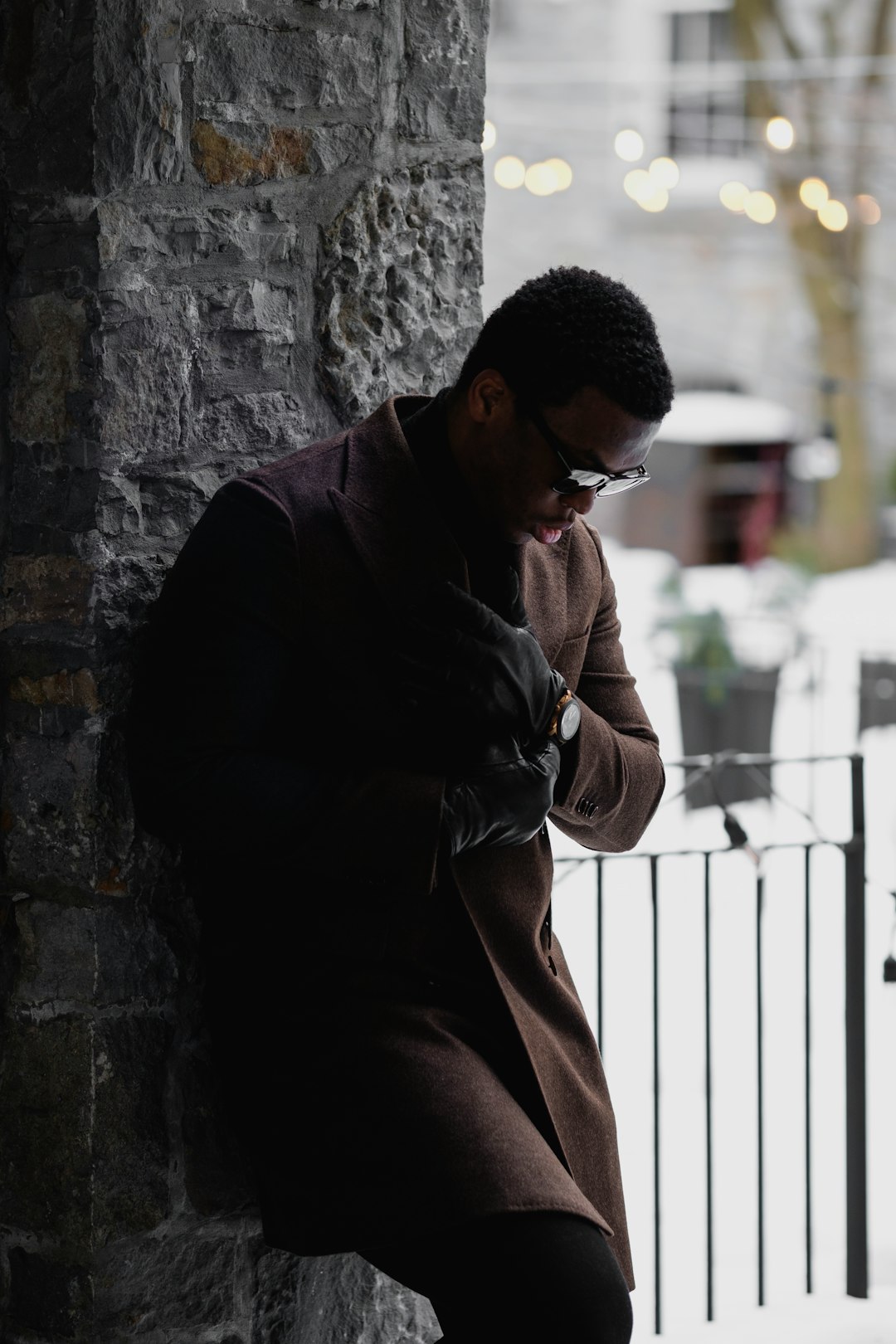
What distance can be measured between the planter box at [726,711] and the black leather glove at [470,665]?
244 inches

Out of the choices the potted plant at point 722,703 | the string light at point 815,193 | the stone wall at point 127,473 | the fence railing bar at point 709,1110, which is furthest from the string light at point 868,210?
the stone wall at point 127,473

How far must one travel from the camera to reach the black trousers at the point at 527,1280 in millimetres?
1652

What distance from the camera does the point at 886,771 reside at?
8320 millimetres

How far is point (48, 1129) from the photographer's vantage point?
6.86ft

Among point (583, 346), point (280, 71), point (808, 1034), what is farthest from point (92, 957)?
point (808, 1034)

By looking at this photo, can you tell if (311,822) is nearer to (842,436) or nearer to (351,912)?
(351,912)

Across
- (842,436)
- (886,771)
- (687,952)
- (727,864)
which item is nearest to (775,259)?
(842,436)

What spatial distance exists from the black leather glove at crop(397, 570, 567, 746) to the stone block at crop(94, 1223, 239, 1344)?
89cm

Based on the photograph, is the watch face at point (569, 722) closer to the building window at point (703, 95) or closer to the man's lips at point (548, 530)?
the man's lips at point (548, 530)

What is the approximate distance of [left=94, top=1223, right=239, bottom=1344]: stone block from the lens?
2.08 metres

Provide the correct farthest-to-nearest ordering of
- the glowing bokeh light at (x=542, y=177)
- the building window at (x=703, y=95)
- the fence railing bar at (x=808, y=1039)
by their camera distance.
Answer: the building window at (x=703, y=95) < the glowing bokeh light at (x=542, y=177) < the fence railing bar at (x=808, y=1039)

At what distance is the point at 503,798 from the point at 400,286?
92 centimetres

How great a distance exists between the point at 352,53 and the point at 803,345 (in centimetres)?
1514

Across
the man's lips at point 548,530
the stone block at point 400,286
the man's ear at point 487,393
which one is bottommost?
the man's lips at point 548,530
